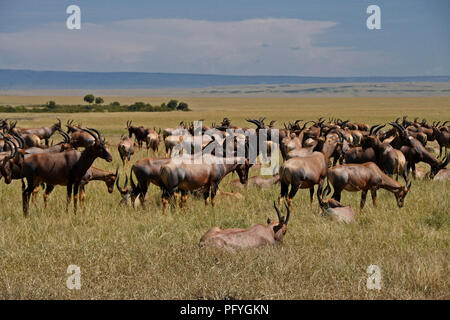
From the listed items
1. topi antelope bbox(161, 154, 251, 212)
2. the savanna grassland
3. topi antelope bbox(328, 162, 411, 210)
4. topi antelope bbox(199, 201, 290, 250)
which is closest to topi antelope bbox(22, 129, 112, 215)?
the savanna grassland

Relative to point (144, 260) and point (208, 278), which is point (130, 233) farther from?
point (208, 278)

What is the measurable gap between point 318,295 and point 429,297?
4.30ft

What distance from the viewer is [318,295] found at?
657 centimetres

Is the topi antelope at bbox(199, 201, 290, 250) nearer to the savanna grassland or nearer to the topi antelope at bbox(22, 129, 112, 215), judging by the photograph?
the savanna grassland

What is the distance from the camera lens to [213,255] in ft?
26.1

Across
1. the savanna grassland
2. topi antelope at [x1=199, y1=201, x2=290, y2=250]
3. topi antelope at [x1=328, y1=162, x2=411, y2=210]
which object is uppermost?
topi antelope at [x1=328, y1=162, x2=411, y2=210]

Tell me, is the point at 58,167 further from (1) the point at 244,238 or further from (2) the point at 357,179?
(2) the point at 357,179

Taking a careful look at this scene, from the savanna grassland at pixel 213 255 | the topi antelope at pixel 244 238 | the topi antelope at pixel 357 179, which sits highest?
the topi antelope at pixel 357 179

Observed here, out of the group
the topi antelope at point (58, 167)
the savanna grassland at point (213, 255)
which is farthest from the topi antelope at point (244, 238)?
the topi antelope at point (58, 167)

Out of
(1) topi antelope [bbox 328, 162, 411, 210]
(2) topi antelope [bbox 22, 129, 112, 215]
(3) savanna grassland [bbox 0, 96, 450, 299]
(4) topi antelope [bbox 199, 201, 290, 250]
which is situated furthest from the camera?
(1) topi antelope [bbox 328, 162, 411, 210]

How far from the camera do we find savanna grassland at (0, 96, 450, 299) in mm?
6754

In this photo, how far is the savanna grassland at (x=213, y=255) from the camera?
675cm

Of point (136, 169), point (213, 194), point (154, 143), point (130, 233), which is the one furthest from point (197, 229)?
point (154, 143)

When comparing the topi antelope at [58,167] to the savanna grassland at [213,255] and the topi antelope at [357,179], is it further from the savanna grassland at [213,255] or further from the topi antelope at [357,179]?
the topi antelope at [357,179]
